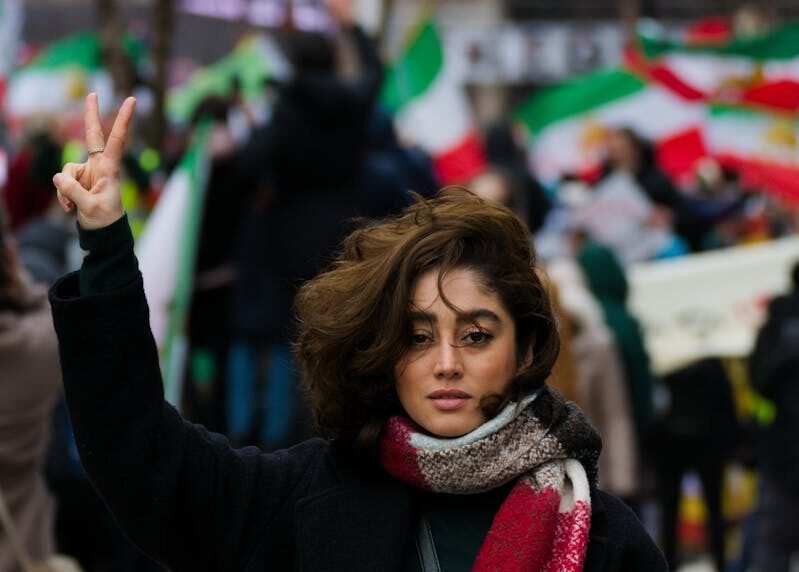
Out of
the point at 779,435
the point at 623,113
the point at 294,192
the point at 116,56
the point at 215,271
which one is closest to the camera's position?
the point at 779,435

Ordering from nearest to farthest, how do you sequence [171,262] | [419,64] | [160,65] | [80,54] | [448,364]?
[448,364], [171,262], [160,65], [419,64], [80,54]

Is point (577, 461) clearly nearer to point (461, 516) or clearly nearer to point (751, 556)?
point (461, 516)

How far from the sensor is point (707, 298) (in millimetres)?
9742

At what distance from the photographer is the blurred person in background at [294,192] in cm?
796

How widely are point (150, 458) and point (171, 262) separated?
4786 millimetres

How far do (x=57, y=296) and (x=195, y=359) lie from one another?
23.1ft

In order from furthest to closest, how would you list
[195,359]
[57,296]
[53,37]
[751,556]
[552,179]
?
[53,37], [552,179], [195,359], [751,556], [57,296]

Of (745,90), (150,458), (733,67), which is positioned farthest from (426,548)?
(733,67)

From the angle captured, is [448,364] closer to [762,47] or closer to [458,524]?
[458,524]

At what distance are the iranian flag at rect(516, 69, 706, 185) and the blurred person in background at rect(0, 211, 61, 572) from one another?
832 centimetres

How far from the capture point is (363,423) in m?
2.81

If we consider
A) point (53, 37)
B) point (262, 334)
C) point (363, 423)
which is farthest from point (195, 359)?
point (53, 37)

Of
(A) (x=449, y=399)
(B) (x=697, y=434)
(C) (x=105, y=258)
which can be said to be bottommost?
(B) (x=697, y=434)

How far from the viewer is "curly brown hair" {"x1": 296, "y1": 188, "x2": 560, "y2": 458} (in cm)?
280
